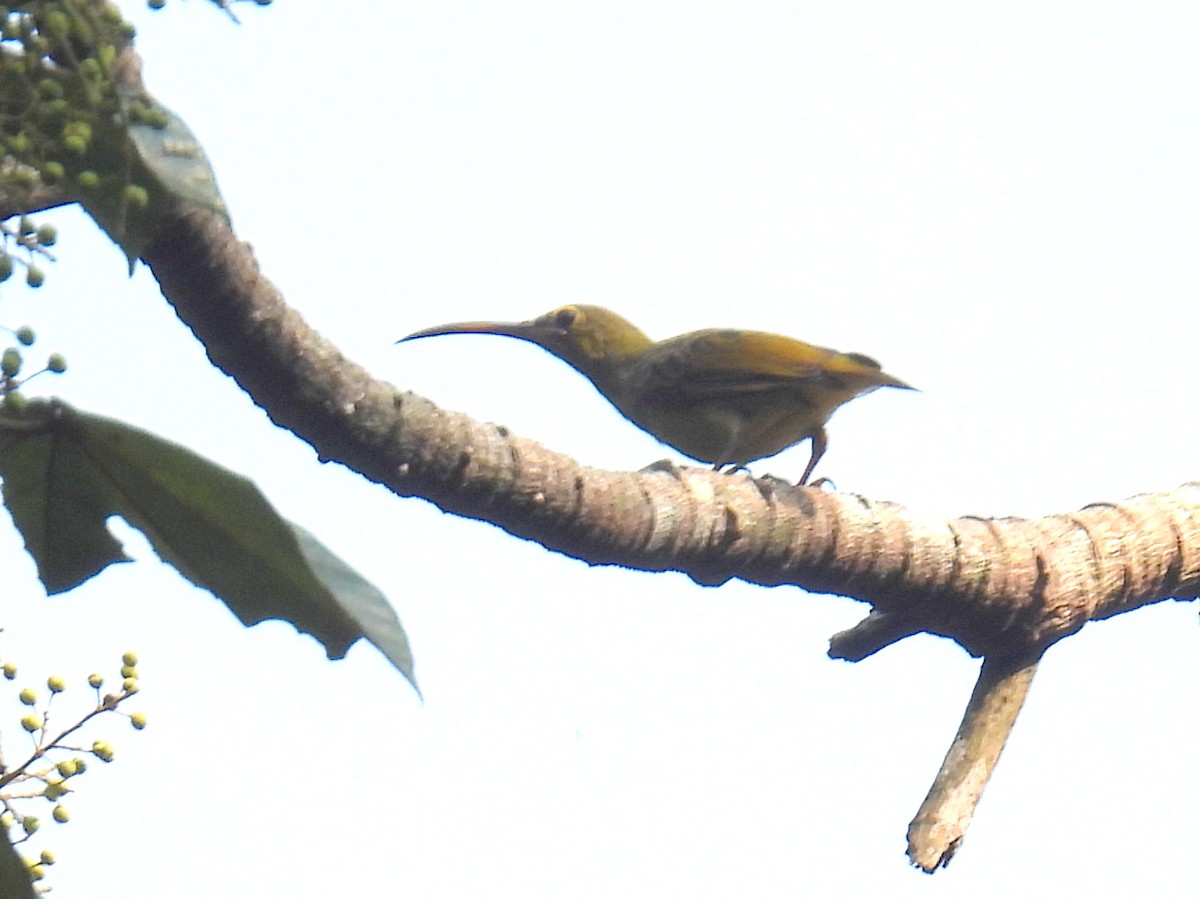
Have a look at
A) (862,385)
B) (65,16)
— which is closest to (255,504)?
(65,16)

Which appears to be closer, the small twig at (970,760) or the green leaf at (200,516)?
the green leaf at (200,516)

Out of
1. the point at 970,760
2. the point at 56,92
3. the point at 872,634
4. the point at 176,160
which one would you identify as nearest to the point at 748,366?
the point at 872,634

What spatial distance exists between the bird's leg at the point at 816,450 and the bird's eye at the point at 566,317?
4.62ft

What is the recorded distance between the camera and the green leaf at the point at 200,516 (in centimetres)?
183

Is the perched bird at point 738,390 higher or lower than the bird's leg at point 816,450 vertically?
higher

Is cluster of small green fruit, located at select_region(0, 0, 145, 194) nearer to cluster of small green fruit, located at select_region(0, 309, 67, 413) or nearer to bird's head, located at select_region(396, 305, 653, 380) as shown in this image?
cluster of small green fruit, located at select_region(0, 309, 67, 413)

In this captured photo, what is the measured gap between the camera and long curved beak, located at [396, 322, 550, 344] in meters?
6.31

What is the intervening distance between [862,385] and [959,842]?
7.42 feet

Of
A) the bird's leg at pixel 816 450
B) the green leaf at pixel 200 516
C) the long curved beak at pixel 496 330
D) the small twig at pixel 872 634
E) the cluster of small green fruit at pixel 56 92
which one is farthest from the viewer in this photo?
the long curved beak at pixel 496 330

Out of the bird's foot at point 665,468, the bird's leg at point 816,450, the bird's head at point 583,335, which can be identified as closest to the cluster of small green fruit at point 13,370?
the bird's foot at point 665,468

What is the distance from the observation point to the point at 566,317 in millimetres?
6781

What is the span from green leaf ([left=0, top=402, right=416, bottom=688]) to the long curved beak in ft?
13.9

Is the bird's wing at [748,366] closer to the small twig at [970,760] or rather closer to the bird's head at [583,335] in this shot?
the bird's head at [583,335]

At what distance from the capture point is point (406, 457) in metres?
2.78
